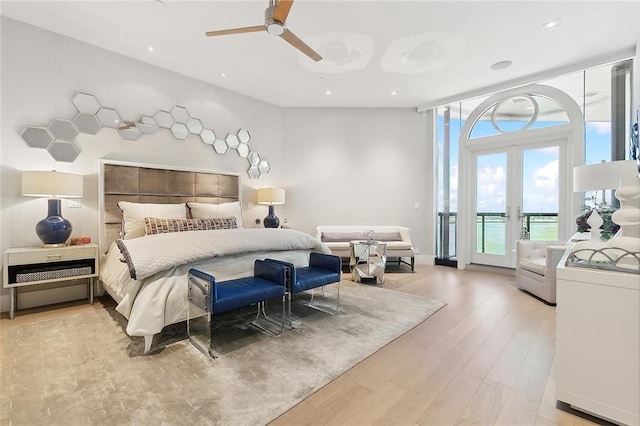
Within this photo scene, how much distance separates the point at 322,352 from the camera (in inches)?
84.0

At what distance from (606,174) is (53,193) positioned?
5.47 metres

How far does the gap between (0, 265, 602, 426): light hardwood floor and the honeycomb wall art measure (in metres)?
1.89

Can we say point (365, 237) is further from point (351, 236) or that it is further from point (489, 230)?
point (489, 230)

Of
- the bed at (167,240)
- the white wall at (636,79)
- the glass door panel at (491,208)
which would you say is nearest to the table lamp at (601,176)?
the white wall at (636,79)

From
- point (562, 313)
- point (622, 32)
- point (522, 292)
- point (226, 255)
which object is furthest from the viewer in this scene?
point (522, 292)

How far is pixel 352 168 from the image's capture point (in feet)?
19.3

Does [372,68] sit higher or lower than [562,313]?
higher

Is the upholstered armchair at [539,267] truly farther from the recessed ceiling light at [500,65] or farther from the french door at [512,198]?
the recessed ceiling light at [500,65]

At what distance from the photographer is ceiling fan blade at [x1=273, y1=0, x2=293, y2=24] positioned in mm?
2033

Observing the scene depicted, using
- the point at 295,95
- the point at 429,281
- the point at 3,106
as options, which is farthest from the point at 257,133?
the point at 429,281

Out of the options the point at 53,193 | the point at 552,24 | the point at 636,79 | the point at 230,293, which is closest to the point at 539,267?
the point at 636,79

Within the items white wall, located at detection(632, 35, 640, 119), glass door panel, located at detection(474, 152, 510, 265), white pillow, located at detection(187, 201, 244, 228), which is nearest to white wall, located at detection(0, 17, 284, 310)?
white pillow, located at detection(187, 201, 244, 228)

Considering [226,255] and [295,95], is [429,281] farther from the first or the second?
[295,95]

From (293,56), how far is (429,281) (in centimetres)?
383
